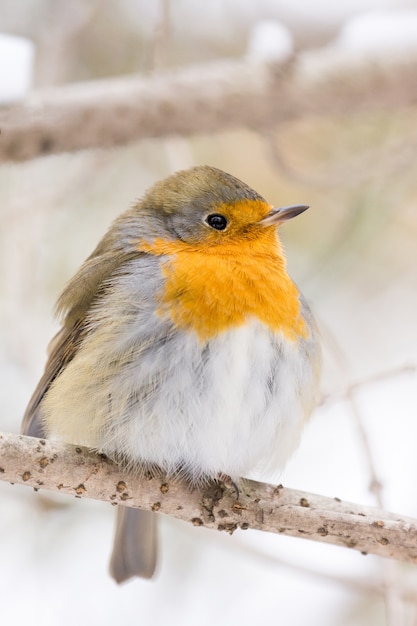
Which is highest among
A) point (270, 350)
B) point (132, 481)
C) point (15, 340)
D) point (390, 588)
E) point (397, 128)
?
point (397, 128)

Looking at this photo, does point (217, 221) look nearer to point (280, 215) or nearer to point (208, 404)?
point (280, 215)

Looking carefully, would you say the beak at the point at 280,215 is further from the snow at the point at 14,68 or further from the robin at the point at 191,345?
the snow at the point at 14,68

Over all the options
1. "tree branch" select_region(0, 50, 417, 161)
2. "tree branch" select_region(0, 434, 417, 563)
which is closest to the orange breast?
"tree branch" select_region(0, 434, 417, 563)

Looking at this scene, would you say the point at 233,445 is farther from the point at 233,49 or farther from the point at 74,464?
the point at 233,49

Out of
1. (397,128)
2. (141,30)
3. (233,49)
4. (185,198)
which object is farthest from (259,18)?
(185,198)

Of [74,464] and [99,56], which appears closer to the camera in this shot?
[74,464]

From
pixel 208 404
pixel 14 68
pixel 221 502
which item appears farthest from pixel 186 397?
pixel 14 68
